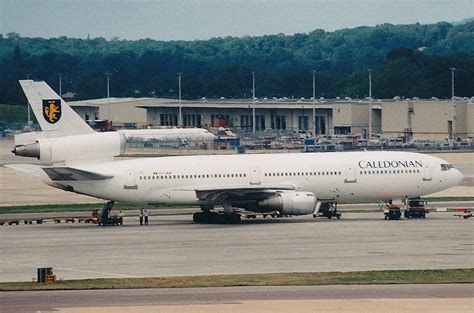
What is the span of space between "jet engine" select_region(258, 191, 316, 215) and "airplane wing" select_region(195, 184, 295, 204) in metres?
0.67

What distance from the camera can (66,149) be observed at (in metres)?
79.3

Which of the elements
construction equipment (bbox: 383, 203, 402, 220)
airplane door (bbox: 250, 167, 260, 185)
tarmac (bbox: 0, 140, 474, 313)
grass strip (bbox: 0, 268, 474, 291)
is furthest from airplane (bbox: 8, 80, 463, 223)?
grass strip (bbox: 0, 268, 474, 291)

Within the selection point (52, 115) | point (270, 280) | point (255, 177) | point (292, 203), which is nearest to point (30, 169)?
point (52, 115)

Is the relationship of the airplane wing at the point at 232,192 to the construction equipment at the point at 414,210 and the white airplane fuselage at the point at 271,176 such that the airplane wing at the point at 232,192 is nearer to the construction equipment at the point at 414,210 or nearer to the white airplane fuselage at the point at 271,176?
the white airplane fuselage at the point at 271,176

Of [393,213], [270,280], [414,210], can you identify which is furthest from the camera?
[414,210]

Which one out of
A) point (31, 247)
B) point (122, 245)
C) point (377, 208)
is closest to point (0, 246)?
point (31, 247)

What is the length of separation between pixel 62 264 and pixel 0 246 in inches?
360

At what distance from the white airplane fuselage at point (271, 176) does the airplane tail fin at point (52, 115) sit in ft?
9.09

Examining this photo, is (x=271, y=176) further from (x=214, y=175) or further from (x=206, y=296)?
(x=206, y=296)

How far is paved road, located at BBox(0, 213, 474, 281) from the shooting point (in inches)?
2291

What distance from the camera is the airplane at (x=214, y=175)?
3115 inches

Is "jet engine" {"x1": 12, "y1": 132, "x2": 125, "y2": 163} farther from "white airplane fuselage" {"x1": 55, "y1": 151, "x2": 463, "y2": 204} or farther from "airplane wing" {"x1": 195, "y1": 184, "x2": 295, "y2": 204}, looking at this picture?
"airplane wing" {"x1": 195, "y1": 184, "x2": 295, "y2": 204}

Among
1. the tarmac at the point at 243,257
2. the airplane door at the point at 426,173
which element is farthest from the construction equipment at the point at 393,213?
the airplane door at the point at 426,173

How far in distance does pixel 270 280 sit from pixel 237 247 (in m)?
12.7
